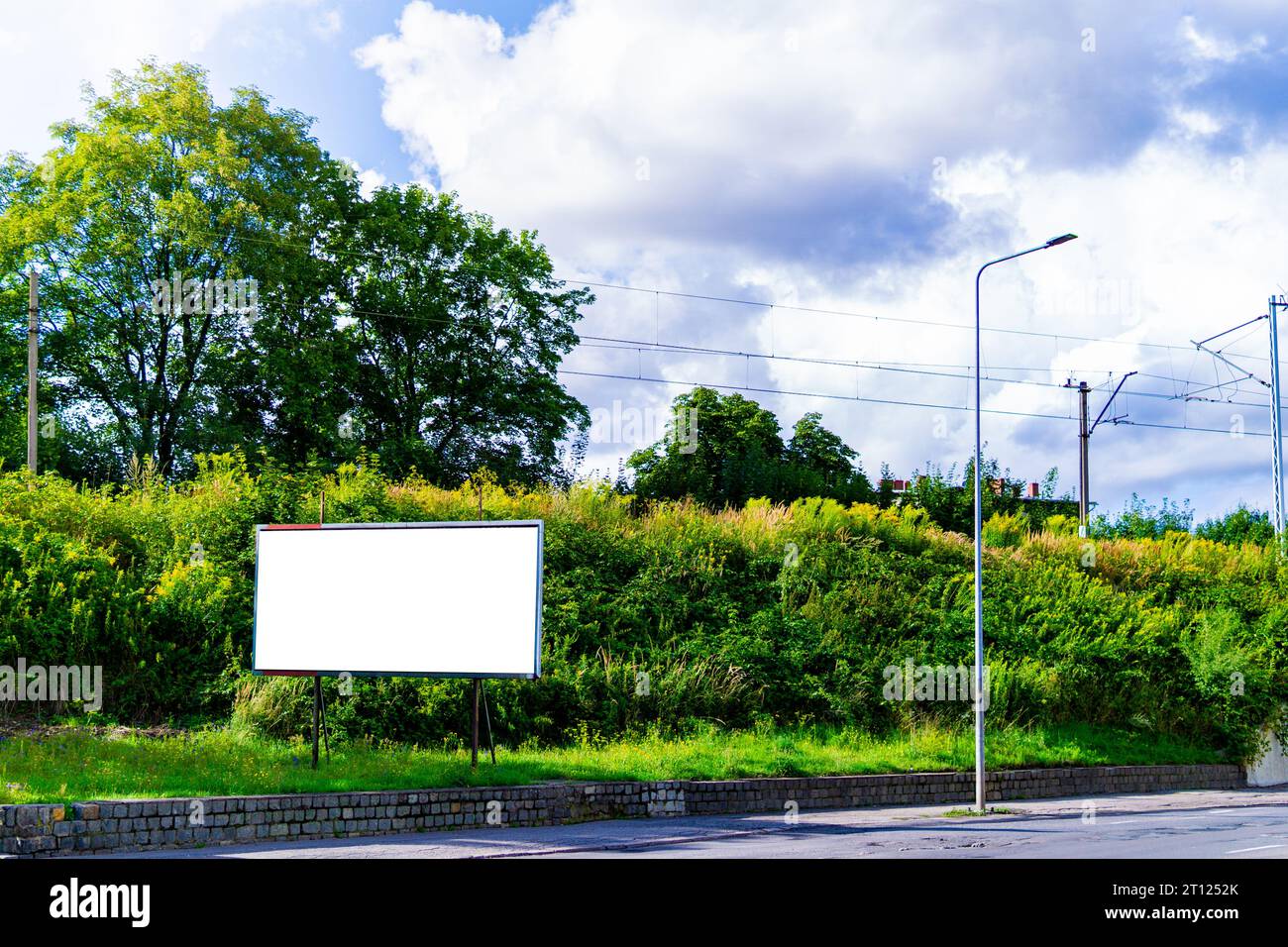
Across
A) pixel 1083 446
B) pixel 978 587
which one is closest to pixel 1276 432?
pixel 1083 446

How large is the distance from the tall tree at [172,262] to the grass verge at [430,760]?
1824 cm

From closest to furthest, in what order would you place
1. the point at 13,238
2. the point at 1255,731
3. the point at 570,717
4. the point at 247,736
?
1. the point at 247,736
2. the point at 570,717
3. the point at 1255,731
4. the point at 13,238

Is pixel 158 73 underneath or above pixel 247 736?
above

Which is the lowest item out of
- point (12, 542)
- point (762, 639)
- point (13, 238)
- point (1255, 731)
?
point (1255, 731)

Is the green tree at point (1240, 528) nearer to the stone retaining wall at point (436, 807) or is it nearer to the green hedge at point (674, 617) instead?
the green hedge at point (674, 617)

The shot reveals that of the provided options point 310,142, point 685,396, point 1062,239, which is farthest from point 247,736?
point 685,396

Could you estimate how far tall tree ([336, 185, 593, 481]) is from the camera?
39125mm

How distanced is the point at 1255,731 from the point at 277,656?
23.4 metres

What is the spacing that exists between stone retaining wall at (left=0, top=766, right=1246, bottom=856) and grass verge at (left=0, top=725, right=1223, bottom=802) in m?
0.35

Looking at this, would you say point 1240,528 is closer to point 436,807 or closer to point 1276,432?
point 1276,432

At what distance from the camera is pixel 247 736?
17.7 metres

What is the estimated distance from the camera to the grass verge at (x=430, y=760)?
46.6ft

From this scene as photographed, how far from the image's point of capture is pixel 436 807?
15.2m

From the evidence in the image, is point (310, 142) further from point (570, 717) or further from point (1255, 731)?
point (1255, 731)
